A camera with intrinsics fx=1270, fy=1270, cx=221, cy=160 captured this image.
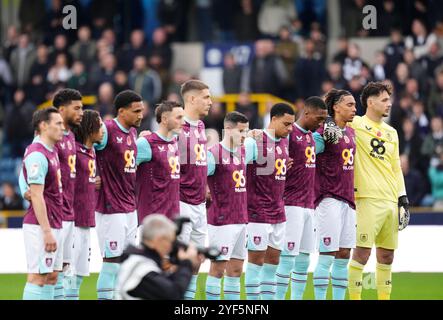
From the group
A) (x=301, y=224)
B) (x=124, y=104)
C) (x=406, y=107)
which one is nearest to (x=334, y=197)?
(x=301, y=224)

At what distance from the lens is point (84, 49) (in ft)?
76.5

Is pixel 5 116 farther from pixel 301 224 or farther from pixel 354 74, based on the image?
pixel 301 224

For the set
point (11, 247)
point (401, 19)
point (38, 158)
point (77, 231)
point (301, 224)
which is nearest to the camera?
point (38, 158)

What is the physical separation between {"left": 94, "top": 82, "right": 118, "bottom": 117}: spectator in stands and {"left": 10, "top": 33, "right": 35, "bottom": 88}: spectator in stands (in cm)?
231

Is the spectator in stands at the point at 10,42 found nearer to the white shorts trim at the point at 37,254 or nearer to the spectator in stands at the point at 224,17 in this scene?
the spectator in stands at the point at 224,17

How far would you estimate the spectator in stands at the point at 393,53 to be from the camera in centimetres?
2167

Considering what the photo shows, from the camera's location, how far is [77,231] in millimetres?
13148

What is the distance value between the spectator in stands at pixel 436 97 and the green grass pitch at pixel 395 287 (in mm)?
4203

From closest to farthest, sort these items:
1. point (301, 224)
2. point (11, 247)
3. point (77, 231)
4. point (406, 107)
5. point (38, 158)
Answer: point (38, 158) < point (77, 231) < point (301, 224) < point (11, 247) < point (406, 107)

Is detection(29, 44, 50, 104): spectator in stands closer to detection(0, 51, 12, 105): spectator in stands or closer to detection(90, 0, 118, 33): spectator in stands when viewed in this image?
detection(0, 51, 12, 105): spectator in stands

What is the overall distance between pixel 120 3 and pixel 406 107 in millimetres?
6286

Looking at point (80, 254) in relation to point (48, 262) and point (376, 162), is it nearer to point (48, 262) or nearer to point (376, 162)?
point (48, 262)

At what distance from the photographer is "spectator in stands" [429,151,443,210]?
2014cm

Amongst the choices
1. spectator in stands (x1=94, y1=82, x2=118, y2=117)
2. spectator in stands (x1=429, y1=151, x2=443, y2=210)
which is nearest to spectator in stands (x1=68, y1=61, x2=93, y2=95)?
spectator in stands (x1=94, y1=82, x2=118, y2=117)
